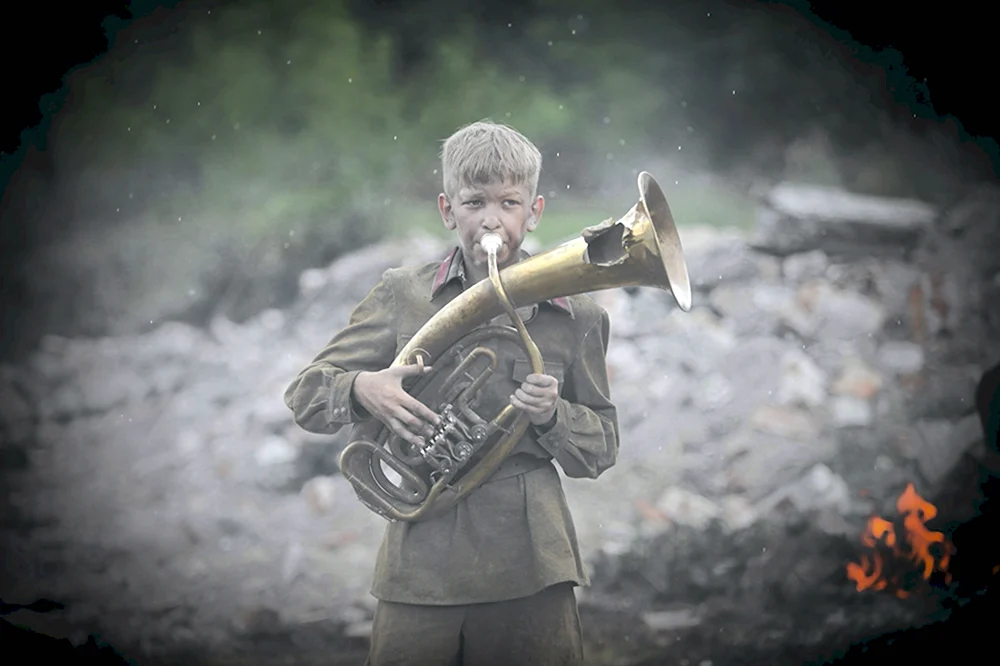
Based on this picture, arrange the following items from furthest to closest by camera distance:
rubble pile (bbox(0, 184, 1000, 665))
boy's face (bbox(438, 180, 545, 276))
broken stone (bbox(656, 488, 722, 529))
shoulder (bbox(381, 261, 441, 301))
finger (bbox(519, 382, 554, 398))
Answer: broken stone (bbox(656, 488, 722, 529)) → rubble pile (bbox(0, 184, 1000, 665)) → shoulder (bbox(381, 261, 441, 301)) → boy's face (bbox(438, 180, 545, 276)) → finger (bbox(519, 382, 554, 398))

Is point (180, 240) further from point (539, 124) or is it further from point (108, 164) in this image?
point (539, 124)

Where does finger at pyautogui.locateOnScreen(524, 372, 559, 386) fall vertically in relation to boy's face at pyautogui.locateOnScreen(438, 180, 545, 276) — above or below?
below

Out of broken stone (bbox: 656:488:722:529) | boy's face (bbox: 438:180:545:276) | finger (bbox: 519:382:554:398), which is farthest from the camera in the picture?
broken stone (bbox: 656:488:722:529)

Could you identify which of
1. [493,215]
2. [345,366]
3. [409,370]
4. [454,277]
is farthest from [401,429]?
[493,215]

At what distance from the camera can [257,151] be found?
151 inches

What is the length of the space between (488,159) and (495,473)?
807 mm

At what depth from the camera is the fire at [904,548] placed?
4074 mm

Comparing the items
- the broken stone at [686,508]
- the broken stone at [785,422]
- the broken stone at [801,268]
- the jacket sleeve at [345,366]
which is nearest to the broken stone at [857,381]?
the broken stone at [785,422]

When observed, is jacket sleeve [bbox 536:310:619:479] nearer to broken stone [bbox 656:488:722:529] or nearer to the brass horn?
the brass horn

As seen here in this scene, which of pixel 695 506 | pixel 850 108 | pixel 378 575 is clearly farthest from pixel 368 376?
pixel 850 108

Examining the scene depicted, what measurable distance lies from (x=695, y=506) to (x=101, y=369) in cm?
224

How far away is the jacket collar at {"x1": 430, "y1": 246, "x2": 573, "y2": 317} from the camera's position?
279 centimetres

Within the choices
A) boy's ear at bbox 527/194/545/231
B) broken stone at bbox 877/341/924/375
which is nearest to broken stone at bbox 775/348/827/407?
broken stone at bbox 877/341/924/375

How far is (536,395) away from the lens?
101 inches
